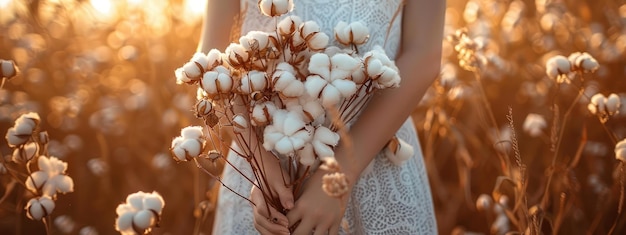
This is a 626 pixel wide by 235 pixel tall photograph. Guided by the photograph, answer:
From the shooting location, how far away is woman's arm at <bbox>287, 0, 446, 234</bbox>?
32.8 inches

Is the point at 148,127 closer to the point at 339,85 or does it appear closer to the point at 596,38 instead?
the point at 596,38

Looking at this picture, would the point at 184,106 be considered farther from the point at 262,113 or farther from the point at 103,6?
the point at 262,113

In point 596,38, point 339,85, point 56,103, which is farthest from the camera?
point 596,38

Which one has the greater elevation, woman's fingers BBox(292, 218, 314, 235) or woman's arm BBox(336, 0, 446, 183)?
woman's arm BBox(336, 0, 446, 183)

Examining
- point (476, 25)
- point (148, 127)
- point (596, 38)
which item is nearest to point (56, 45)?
point (148, 127)

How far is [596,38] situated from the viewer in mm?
2223

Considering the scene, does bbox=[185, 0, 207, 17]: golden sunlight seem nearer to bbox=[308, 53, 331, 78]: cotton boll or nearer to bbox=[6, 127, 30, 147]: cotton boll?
bbox=[6, 127, 30, 147]: cotton boll

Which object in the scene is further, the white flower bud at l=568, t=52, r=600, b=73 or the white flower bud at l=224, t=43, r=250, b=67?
the white flower bud at l=568, t=52, r=600, b=73

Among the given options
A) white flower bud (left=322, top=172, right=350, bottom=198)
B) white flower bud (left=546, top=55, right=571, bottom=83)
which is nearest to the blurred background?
white flower bud (left=546, top=55, right=571, bottom=83)

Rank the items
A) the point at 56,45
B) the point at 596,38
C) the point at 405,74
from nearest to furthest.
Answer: the point at 405,74, the point at 596,38, the point at 56,45

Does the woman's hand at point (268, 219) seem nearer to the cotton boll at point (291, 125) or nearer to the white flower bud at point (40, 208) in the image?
the cotton boll at point (291, 125)

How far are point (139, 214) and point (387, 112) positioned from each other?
15.6 inches

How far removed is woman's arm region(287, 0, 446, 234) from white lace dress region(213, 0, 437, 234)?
0.04 m

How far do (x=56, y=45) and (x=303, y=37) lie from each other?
221cm
